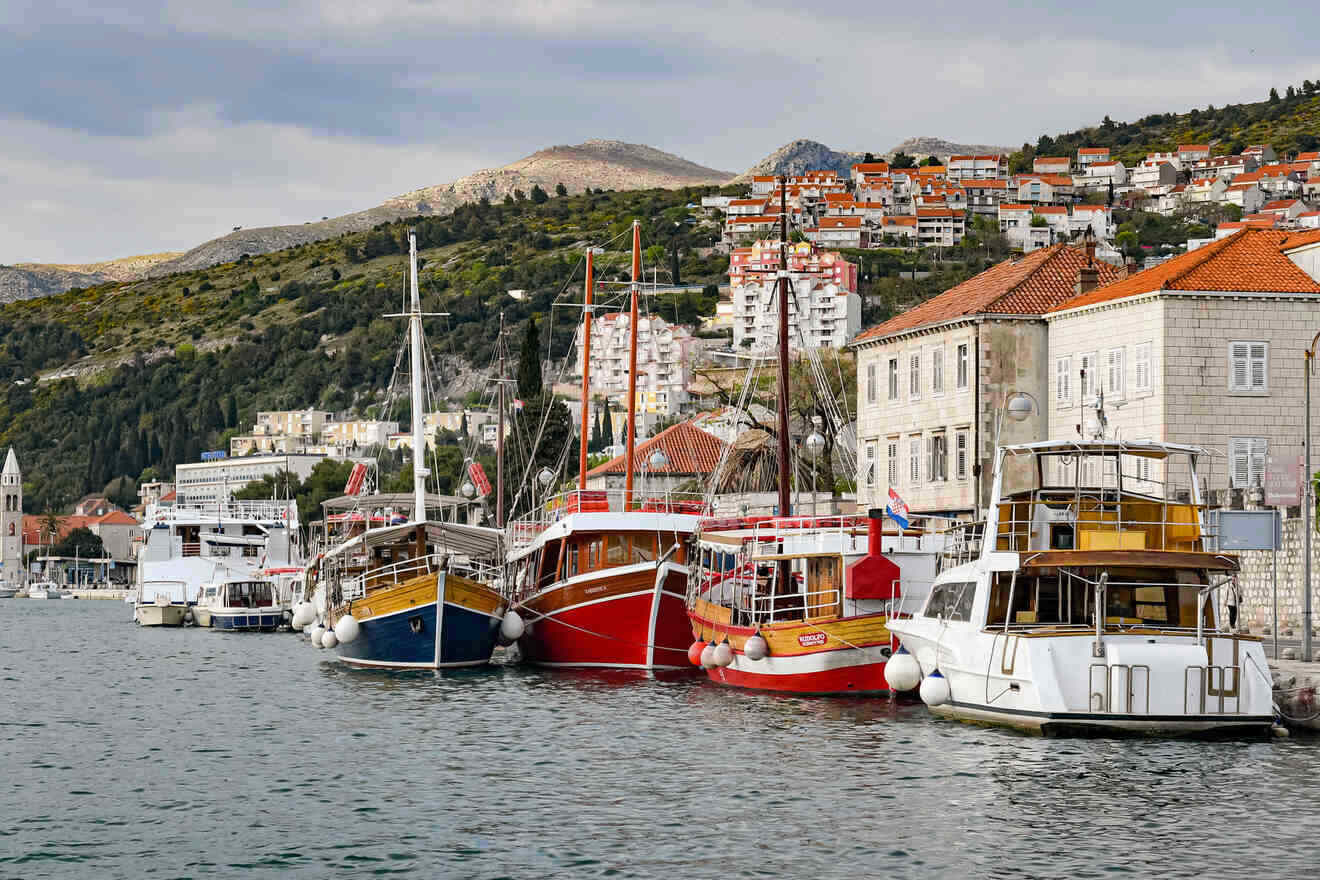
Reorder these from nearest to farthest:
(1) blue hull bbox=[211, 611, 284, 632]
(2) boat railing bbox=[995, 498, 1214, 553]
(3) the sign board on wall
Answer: (2) boat railing bbox=[995, 498, 1214, 553], (3) the sign board on wall, (1) blue hull bbox=[211, 611, 284, 632]

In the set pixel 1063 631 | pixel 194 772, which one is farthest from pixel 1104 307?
pixel 194 772

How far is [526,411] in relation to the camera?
92.6 m

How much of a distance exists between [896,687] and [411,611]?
55.1 ft

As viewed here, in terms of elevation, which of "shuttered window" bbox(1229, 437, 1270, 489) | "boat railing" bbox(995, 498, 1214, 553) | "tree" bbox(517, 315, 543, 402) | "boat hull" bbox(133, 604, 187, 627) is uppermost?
"tree" bbox(517, 315, 543, 402)

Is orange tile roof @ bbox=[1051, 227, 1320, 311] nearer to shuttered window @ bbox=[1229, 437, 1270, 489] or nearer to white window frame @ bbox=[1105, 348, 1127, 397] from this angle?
white window frame @ bbox=[1105, 348, 1127, 397]

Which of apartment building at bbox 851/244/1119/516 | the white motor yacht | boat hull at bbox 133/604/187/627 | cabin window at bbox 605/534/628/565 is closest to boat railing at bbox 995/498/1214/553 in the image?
the white motor yacht

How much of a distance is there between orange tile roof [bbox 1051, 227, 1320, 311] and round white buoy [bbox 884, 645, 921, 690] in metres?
19.4

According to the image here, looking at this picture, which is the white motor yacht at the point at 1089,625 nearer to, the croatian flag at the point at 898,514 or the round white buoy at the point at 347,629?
the croatian flag at the point at 898,514

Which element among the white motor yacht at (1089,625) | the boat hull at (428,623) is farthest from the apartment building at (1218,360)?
the boat hull at (428,623)

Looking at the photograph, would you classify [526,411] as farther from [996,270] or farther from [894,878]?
[894,878]

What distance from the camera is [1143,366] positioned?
50844 millimetres

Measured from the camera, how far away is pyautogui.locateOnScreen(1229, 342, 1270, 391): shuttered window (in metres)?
50.3

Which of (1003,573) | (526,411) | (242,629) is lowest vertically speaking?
(242,629)

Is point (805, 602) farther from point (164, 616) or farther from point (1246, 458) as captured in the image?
point (164, 616)
